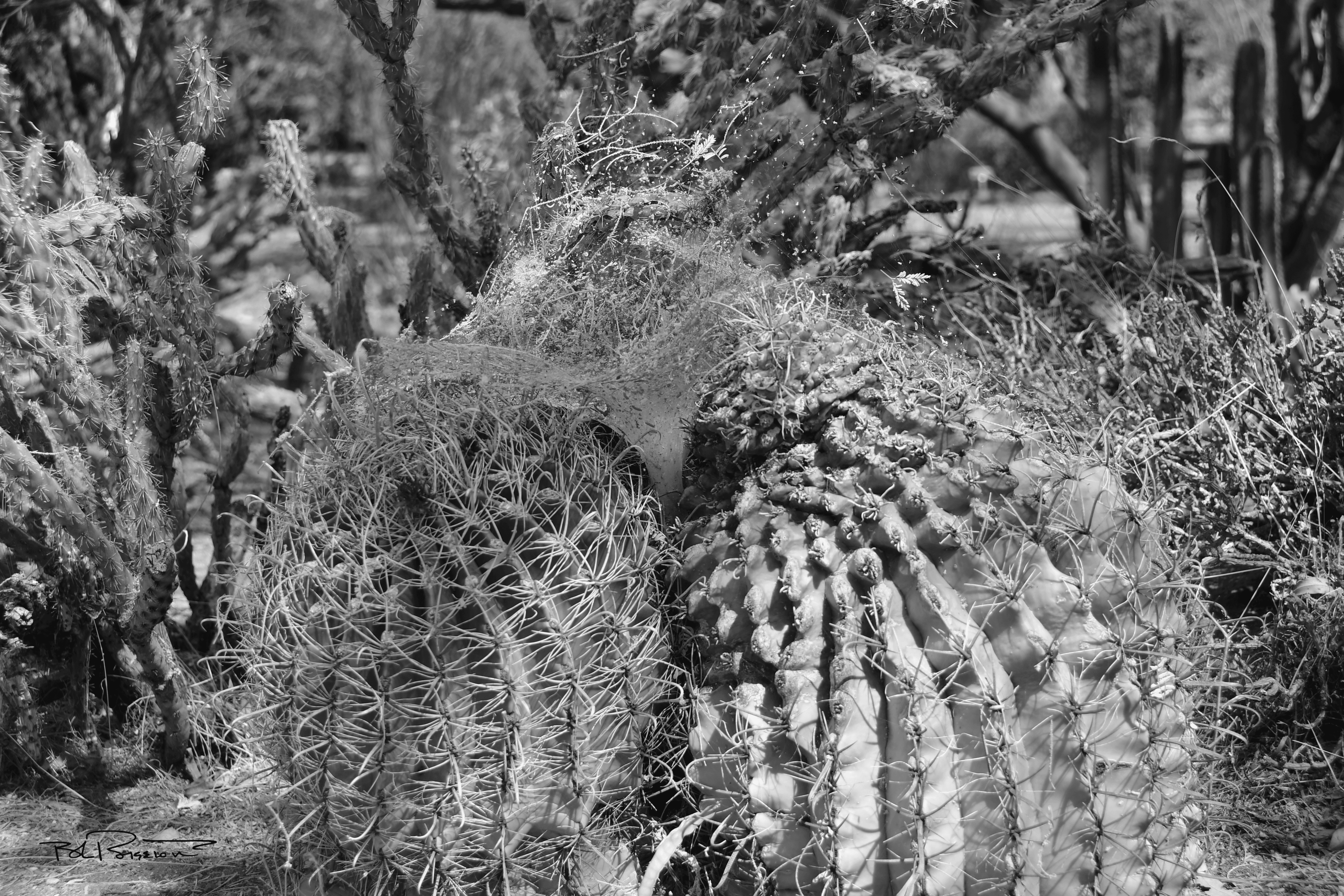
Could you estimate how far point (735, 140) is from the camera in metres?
2.87

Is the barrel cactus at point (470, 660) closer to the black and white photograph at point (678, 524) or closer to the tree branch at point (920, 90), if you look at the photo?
the black and white photograph at point (678, 524)

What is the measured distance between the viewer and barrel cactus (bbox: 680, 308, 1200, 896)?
5.84 ft

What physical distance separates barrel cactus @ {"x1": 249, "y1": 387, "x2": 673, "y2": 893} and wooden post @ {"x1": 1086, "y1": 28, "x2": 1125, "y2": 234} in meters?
5.17

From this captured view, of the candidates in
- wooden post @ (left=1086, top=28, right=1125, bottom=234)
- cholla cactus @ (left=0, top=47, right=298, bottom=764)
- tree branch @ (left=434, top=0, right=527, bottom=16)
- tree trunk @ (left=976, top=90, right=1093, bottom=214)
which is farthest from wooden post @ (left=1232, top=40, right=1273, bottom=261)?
cholla cactus @ (left=0, top=47, right=298, bottom=764)

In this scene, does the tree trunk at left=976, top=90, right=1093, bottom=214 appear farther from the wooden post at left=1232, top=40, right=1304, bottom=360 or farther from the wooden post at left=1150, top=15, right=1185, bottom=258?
the wooden post at left=1232, top=40, right=1304, bottom=360

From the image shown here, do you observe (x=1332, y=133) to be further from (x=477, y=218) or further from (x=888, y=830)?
(x=888, y=830)

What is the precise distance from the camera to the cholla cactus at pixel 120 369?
246cm

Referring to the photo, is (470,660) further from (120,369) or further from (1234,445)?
(1234,445)

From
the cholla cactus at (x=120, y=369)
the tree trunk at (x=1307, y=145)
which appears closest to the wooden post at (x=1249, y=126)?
the tree trunk at (x=1307, y=145)
